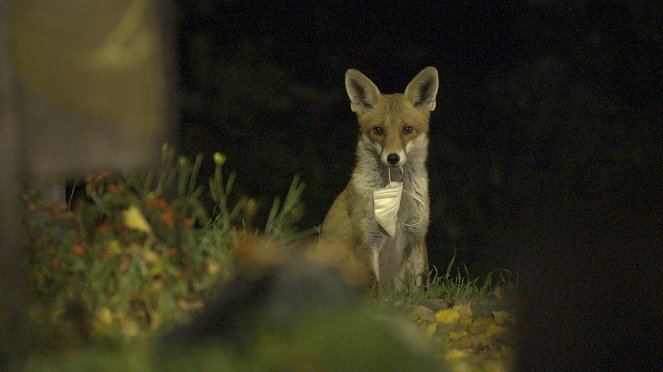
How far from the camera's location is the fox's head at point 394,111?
6.05 meters

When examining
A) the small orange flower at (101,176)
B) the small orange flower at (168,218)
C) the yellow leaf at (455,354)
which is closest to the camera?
the yellow leaf at (455,354)

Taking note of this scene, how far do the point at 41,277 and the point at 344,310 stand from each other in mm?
2301

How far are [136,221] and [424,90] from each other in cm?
216

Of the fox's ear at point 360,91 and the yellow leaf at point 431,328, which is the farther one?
the fox's ear at point 360,91

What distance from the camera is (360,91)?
617cm

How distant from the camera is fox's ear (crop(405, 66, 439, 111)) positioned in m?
6.05

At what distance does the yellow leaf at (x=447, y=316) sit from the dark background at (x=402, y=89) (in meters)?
0.83

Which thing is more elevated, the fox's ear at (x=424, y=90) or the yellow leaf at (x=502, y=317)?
the fox's ear at (x=424, y=90)

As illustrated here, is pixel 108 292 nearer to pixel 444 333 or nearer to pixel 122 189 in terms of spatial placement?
pixel 122 189

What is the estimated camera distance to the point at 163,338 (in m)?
3.90

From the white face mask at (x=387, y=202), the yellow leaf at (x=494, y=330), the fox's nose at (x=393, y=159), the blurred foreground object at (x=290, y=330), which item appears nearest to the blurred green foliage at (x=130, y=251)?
the white face mask at (x=387, y=202)

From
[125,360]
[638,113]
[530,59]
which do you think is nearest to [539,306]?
A: [125,360]

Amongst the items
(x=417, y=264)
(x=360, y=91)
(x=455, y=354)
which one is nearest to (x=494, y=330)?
(x=455, y=354)

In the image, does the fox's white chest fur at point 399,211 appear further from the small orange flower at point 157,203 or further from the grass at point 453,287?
the small orange flower at point 157,203
